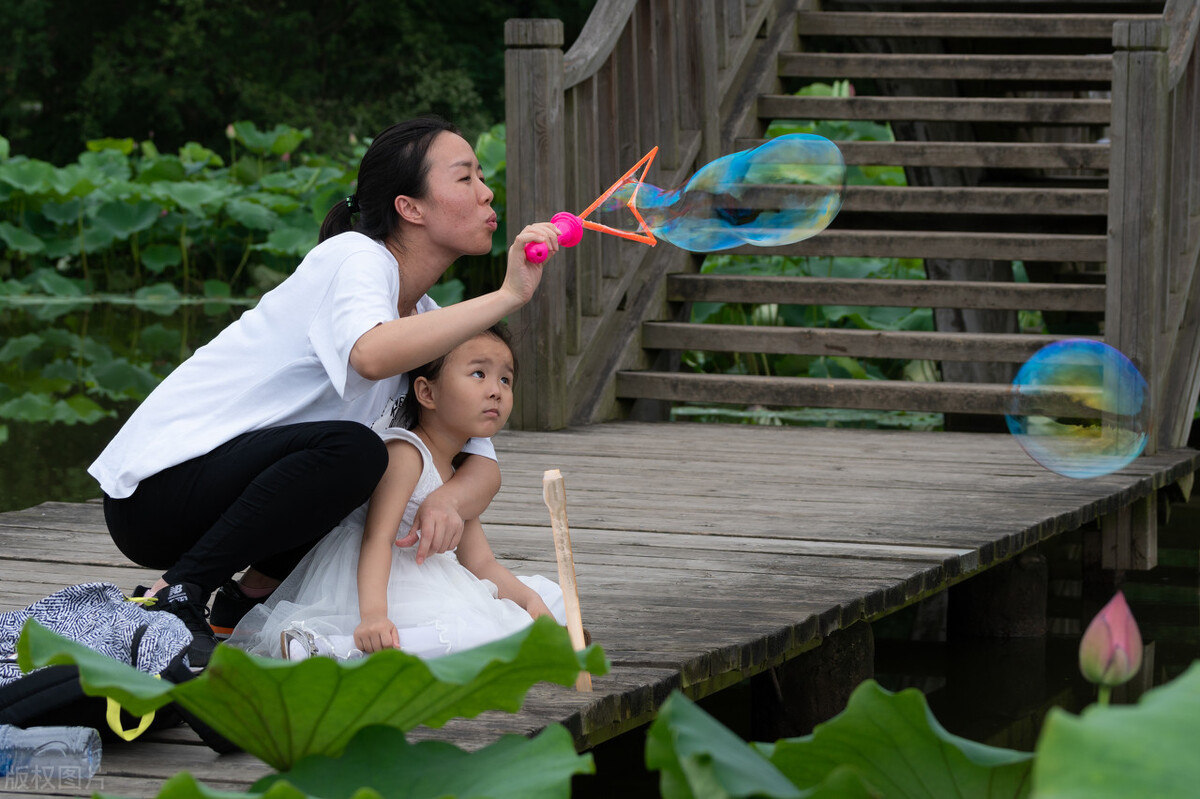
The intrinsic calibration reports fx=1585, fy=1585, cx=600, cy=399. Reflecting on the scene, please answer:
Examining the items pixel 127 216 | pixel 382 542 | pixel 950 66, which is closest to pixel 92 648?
pixel 382 542

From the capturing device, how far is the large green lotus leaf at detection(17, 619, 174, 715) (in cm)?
121

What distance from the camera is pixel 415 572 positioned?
2326 millimetres

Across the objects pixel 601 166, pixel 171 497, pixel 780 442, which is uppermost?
pixel 601 166

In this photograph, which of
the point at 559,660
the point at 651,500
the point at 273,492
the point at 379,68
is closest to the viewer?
the point at 559,660

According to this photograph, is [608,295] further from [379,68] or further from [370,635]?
[379,68]

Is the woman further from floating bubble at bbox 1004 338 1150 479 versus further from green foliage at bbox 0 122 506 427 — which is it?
green foliage at bbox 0 122 506 427

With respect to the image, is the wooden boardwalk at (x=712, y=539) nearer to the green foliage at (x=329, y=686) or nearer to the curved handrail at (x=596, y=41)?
the green foliage at (x=329, y=686)

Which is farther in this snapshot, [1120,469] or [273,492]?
[1120,469]

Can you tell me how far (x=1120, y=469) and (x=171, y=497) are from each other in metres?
2.74

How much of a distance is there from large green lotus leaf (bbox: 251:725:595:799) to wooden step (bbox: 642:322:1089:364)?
381cm

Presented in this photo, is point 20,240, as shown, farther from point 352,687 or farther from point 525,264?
point 352,687

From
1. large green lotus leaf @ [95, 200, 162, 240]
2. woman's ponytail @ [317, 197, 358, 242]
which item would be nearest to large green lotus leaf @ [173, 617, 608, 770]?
woman's ponytail @ [317, 197, 358, 242]

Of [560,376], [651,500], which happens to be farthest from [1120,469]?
[560,376]

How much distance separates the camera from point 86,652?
1.28m
